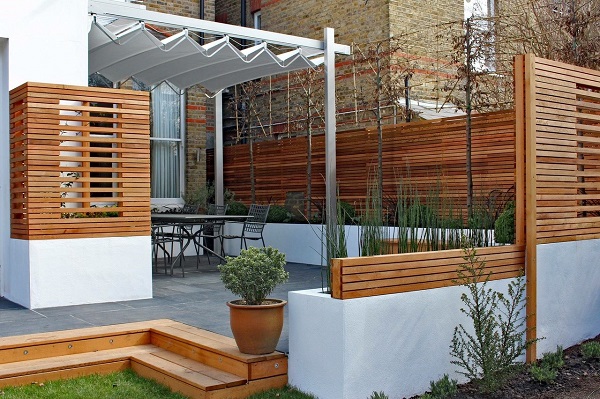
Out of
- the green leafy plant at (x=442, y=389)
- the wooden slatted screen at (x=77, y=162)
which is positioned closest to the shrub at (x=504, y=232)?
the green leafy plant at (x=442, y=389)

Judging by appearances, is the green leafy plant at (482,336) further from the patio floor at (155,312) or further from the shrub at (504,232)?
the patio floor at (155,312)

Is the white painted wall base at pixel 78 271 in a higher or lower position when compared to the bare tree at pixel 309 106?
lower

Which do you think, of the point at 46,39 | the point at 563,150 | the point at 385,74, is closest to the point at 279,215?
the point at 385,74

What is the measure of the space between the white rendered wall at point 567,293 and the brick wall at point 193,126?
794 cm

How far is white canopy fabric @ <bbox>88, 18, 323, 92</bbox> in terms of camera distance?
8.26 meters

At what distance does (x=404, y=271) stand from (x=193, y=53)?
554 cm

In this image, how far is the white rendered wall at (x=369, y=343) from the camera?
13.4ft

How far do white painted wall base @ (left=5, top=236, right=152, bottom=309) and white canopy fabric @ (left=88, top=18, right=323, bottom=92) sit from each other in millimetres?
2495

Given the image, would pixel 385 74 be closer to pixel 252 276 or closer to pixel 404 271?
pixel 404 271

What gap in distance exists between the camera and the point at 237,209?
39.1ft

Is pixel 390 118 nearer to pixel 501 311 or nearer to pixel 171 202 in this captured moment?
pixel 171 202

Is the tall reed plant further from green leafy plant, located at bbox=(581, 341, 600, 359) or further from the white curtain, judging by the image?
the white curtain

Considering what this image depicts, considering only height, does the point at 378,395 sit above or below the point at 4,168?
below

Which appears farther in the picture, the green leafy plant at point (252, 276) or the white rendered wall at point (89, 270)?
the white rendered wall at point (89, 270)
